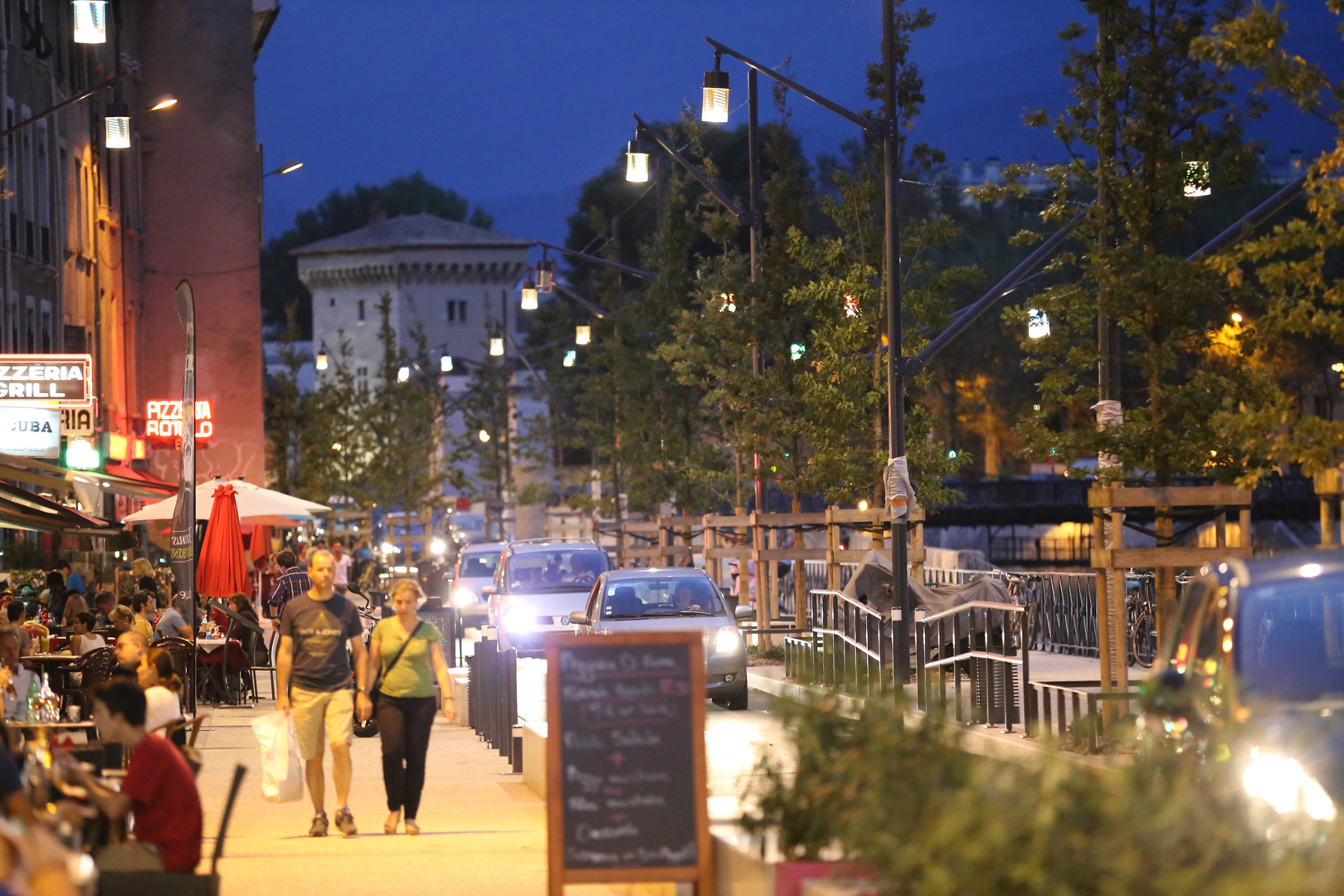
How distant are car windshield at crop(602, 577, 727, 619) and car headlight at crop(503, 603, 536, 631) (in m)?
5.65

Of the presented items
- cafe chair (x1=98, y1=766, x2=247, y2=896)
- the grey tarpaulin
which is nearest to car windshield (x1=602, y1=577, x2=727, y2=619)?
the grey tarpaulin

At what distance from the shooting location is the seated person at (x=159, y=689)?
11.5 m

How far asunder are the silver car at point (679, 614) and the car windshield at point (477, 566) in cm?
1821

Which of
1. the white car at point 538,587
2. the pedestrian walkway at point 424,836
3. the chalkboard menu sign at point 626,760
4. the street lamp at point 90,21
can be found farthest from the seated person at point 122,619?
the white car at point 538,587

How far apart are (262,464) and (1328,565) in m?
47.6

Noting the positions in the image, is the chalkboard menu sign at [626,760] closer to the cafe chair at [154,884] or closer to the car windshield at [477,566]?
the cafe chair at [154,884]

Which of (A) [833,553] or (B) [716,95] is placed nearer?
(B) [716,95]

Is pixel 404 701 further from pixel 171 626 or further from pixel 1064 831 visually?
pixel 171 626

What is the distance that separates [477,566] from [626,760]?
34445mm

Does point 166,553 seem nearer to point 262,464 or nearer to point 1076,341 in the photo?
point 262,464

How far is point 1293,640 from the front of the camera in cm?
959

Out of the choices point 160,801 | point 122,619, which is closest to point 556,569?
point 122,619

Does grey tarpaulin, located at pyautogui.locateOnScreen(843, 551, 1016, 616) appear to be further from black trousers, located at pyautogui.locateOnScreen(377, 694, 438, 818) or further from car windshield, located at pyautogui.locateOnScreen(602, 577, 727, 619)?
black trousers, located at pyautogui.locateOnScreen(377, 694, 438, 818)

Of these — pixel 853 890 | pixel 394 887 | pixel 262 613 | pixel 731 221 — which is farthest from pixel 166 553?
pixel 853 890
